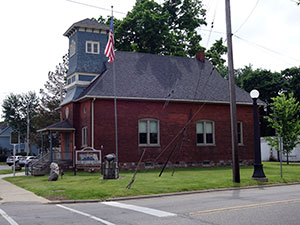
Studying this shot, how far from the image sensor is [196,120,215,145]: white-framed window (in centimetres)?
3152

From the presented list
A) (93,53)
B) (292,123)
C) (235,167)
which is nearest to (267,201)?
(235,167)

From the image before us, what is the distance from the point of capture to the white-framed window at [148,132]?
2920 centimetres

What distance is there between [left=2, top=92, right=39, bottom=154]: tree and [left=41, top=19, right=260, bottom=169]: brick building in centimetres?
5143

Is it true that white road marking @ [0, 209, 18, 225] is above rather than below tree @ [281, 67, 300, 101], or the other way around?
below

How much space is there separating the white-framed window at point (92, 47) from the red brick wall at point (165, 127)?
16.0ft

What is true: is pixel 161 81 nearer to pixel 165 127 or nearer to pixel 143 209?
pixel 165 127

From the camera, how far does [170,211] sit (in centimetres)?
1052

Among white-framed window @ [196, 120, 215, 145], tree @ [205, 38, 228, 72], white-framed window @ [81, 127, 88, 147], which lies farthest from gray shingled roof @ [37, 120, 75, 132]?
tree @ [205, 38, 228, 72]

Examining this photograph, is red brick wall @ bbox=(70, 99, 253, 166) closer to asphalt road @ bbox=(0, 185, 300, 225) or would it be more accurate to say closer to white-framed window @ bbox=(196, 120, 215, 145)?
white-framed window @ bbox=(196, 120, 215, 145)

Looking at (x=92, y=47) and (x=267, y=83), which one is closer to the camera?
(x=92, y=47)

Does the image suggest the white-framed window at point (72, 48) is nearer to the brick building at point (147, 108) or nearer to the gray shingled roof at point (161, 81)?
the brick building at point (147, 108)

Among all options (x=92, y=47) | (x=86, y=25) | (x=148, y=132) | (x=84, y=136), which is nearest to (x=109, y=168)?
(x=148, y=132)

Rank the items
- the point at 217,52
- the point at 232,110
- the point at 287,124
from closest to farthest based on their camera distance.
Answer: the point at 232,110 < the point at 287,124 < the point at 217,52

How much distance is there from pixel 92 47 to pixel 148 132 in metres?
9.30
